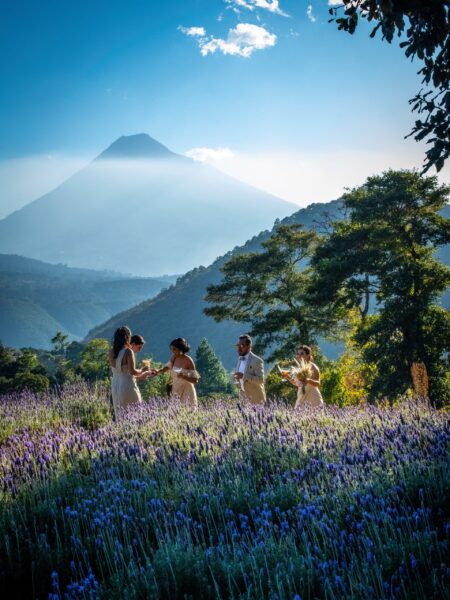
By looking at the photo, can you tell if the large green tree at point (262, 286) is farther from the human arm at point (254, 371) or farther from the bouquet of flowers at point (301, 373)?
the human arm at point (254, 371)

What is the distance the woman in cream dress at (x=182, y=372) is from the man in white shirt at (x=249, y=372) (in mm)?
752

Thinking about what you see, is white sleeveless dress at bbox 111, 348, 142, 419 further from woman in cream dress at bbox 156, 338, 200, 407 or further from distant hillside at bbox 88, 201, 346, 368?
distant hillside at bbox 88, 201, 346, 368

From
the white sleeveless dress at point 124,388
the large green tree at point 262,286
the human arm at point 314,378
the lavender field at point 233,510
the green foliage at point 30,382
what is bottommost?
the green foliage at point 30,382

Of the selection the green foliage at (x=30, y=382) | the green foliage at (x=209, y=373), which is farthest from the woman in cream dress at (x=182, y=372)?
the green foliage at (x=209, y=373)

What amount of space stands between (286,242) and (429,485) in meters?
27.7

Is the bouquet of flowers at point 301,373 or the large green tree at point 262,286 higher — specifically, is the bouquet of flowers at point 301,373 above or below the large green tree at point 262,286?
below

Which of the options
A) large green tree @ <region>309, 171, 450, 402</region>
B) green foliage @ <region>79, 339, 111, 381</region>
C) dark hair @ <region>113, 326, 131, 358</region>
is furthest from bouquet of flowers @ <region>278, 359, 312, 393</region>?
green foliage @ <region>79, 339, 111, 381</region>

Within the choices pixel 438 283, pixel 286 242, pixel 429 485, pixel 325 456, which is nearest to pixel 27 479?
pixel 325 456

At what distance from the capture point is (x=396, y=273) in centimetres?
1922

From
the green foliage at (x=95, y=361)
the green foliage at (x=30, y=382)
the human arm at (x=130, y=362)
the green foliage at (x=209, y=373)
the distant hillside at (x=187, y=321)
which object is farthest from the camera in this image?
the distant hillside at (x=187, y=321)

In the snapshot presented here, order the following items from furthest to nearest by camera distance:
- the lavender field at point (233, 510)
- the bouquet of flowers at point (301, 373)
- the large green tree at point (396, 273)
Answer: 1. the large green tree at point (396, 273)
2. the bouquet of flowers at point (301, 373)
3. the lavender field at point (233, 510)

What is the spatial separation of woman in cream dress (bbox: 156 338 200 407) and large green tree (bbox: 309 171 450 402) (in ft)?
40.0

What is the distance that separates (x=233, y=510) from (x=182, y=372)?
169 inches

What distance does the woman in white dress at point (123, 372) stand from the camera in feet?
23.1
